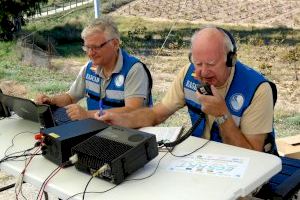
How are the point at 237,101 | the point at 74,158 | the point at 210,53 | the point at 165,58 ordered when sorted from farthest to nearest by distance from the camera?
the point at 165,58, the point at 237,101, the point at 210,53, the point at 74,158

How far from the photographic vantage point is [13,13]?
20.7 m

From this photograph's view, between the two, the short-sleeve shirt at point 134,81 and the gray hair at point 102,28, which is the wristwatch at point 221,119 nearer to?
the short-sleeve shirt at point 134,81

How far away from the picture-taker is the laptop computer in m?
2.64

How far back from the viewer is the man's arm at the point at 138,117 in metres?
2.78

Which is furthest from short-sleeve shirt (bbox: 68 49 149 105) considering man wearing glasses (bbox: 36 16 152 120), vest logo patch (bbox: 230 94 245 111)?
vest logo patch (bbox: 230 94 245 111)

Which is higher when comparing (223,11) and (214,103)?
(214,103)

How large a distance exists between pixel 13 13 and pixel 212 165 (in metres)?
19.9

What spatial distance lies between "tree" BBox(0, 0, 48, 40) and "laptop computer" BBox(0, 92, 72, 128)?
17827 millimetres

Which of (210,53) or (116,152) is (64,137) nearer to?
(116,152)

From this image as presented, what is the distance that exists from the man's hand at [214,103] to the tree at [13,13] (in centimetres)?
1867

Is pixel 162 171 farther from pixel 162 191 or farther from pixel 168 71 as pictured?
pixel 168 71

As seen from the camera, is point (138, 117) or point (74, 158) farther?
point (138, 117)

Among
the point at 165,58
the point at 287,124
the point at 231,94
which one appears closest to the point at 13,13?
the point at 165,58

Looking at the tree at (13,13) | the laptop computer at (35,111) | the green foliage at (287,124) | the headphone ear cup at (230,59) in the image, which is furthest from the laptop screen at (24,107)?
the tree at (13,13)
